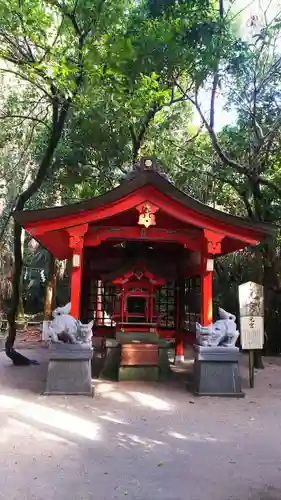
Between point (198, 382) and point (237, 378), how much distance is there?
2.27ft

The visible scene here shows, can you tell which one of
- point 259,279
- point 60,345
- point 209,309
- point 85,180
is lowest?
point 60,345

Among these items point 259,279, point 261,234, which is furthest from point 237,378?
point 259,279

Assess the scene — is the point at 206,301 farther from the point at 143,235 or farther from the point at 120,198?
the point at 120,198

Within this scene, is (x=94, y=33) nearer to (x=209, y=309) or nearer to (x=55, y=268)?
(x=209, y=309)

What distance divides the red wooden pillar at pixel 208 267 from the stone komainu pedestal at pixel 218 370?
1.98 feet

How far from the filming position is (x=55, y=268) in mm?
17703

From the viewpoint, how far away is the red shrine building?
7723 mm

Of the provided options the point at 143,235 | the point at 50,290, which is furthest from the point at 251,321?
the point at 50,290

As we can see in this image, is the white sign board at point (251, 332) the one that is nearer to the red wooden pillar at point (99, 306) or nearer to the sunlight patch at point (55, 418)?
the sunlight patch at point (55, 418)

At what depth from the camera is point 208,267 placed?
8.32 metres

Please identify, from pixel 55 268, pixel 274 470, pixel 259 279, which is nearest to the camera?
pixel 274 470

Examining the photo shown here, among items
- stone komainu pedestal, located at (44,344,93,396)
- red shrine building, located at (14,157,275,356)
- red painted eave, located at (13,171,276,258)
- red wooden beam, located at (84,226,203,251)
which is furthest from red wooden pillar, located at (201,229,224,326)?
stone komainu pedestal, located at (44,344,93,396)

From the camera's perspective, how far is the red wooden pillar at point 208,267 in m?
8.13

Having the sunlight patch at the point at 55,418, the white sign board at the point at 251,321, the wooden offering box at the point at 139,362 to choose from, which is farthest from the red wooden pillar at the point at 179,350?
the sunlight patch at the point at 55,418
